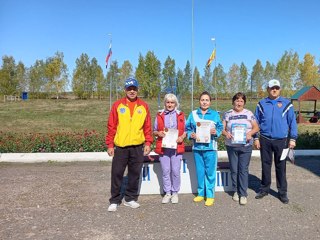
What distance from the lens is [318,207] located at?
476 centimetres

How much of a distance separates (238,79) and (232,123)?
47.1 meters

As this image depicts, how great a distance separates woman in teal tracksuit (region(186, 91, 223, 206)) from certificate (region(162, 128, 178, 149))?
0.26 metres

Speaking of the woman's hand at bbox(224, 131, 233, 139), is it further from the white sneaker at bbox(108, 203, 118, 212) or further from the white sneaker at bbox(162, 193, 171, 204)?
the white sneaker at bbox(108, 203, 118, 212)

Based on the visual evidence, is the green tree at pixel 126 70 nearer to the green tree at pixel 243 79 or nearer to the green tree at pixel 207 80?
the green tree at pixel 207 80

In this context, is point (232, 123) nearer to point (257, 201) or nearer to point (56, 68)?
point (257, 201)

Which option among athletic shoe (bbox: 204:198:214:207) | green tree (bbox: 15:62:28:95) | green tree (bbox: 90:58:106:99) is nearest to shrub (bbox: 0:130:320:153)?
athletic shoe (bbox: 204:198:214:207)

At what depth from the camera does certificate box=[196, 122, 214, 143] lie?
4.71 m

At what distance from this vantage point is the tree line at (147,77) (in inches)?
1724

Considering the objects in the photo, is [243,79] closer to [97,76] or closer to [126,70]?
[126,70]

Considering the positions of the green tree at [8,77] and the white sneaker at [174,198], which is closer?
the white sneaker at [174,198]

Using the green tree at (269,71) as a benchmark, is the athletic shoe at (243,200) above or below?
below

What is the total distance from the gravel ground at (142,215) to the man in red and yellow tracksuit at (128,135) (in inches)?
17.8

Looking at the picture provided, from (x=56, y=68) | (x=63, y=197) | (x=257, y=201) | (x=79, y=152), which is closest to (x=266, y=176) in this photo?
(x=257, y=201)

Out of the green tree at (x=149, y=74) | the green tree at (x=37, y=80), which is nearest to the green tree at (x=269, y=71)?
the green tree at (x=149, y=74)
